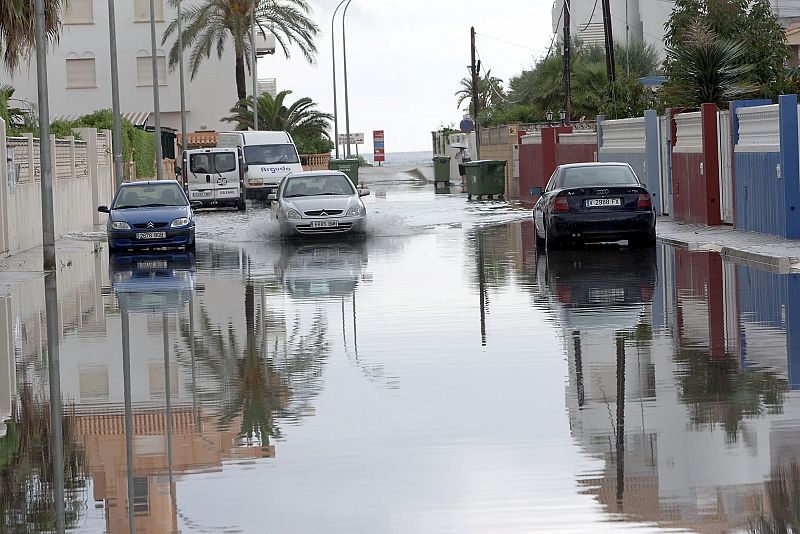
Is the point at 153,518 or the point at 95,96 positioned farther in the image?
the point at 95,96

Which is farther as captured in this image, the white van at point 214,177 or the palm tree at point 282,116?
the palm tree at point 282,116

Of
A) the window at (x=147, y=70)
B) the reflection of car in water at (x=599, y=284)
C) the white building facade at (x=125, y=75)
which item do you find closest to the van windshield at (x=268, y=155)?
the white building facade at (x=125, y=75)

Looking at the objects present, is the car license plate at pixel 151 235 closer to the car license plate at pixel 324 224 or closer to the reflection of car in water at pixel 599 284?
the car license plate at pixel 324 224

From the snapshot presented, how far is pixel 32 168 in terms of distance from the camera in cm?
3253

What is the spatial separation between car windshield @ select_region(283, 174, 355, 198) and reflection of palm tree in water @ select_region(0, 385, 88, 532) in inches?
842

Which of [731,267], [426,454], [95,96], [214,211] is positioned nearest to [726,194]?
[731,267]

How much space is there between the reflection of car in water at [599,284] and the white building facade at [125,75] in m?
58.1

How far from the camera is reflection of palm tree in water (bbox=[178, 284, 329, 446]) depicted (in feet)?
33.3

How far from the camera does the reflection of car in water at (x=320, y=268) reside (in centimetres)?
1989

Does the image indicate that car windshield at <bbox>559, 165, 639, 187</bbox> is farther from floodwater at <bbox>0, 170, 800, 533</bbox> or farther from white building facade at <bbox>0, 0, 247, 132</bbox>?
white building facade at <bbox>0, 0, 247, 132</bbox>

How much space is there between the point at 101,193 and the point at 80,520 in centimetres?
3940

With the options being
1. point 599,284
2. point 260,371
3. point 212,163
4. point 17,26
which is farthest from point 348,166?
point 260,371

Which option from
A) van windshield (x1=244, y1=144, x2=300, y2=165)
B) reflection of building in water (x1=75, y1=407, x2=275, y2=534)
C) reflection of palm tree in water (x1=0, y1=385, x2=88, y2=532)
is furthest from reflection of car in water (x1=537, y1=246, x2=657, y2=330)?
van windshield (x1=244, y1=144, x2=300, y2=165)

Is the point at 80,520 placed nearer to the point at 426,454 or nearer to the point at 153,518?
the point at 153,518
